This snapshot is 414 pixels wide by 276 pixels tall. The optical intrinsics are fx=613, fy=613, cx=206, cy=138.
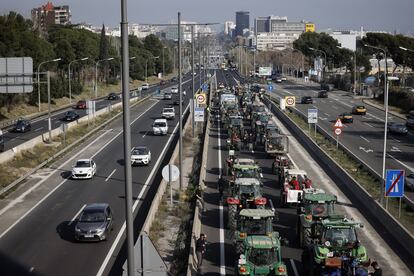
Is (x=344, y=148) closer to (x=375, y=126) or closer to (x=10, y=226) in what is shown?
(x=375, y=126)

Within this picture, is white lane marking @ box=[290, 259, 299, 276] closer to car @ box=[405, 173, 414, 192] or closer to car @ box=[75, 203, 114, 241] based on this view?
car @ box=[75, 203, 114, 241]

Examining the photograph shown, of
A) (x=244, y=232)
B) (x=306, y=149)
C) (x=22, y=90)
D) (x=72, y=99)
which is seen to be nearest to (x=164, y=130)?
(x=306, y=149)

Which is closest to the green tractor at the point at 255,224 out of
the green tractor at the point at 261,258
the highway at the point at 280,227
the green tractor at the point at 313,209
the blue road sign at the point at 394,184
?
the highway at the point at 280,227

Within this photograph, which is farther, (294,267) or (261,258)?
(294,267)

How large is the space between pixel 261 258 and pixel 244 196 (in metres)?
8.55

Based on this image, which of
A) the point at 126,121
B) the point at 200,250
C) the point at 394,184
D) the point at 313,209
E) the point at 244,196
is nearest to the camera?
the point at 126,121

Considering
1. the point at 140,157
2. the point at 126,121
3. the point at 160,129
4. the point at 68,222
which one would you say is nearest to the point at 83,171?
the point at 140,157

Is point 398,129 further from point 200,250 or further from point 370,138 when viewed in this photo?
point 200,250

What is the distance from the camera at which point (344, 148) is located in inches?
1683

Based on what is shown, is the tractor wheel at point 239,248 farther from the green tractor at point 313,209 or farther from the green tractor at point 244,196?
the green tractor at point 244,196

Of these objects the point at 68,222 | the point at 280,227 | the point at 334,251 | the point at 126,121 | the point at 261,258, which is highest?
the point at 126,121

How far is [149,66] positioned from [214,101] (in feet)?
277

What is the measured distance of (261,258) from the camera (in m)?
16.9

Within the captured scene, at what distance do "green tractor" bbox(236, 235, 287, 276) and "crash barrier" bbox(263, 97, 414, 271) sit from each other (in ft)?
17.6
